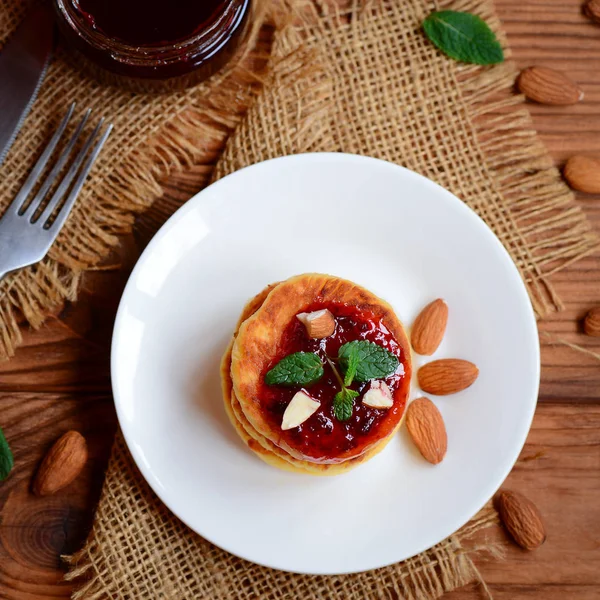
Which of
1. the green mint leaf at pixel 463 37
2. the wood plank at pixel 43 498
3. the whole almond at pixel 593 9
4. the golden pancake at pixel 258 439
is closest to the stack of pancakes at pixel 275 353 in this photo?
the golden pancake at pixel 258 439

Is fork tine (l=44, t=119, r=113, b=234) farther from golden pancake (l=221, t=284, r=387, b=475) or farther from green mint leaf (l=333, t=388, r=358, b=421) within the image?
green mint leaf (l=333, t=388, r=358, b=421)

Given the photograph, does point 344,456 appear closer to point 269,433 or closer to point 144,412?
point 269,433

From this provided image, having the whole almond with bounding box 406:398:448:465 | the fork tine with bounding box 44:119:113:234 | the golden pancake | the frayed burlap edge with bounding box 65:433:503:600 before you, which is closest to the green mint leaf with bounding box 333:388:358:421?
the golden pancake

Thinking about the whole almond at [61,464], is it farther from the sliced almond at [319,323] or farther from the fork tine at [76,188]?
the sliced almond at [319,323]

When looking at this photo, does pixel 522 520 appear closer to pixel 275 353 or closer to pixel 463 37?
pixel 275 353

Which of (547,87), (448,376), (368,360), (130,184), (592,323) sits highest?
(130,184)

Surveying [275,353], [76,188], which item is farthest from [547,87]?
[76,188]

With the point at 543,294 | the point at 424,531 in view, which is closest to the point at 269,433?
the point at 424,531
